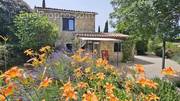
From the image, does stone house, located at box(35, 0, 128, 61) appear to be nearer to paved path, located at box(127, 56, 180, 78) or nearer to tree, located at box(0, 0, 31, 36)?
tree, located at box(0, 0, 31, 36)

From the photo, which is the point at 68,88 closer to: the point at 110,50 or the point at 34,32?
the point at 34,32

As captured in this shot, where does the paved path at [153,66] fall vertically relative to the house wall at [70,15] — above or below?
below

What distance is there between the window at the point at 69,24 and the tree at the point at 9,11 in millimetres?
4295

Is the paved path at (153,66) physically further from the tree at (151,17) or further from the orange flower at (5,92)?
the orange flower at (5,92)

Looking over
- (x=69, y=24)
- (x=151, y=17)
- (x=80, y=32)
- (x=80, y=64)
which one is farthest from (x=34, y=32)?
(x=80, y=64)

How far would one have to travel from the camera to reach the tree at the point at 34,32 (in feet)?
103

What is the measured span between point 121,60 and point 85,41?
5.29 m

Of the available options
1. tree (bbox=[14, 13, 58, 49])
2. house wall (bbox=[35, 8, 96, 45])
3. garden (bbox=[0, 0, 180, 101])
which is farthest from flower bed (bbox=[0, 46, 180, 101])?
house wall (bbox=[35, 8, 96, 45])

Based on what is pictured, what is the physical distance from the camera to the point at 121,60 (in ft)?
129

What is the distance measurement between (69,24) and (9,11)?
24.3ft

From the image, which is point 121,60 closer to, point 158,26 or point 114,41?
point 114,41

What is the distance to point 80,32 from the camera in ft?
129

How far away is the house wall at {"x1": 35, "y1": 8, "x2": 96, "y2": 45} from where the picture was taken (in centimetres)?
3881

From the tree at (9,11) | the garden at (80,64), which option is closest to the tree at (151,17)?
the garden at (80,64)
